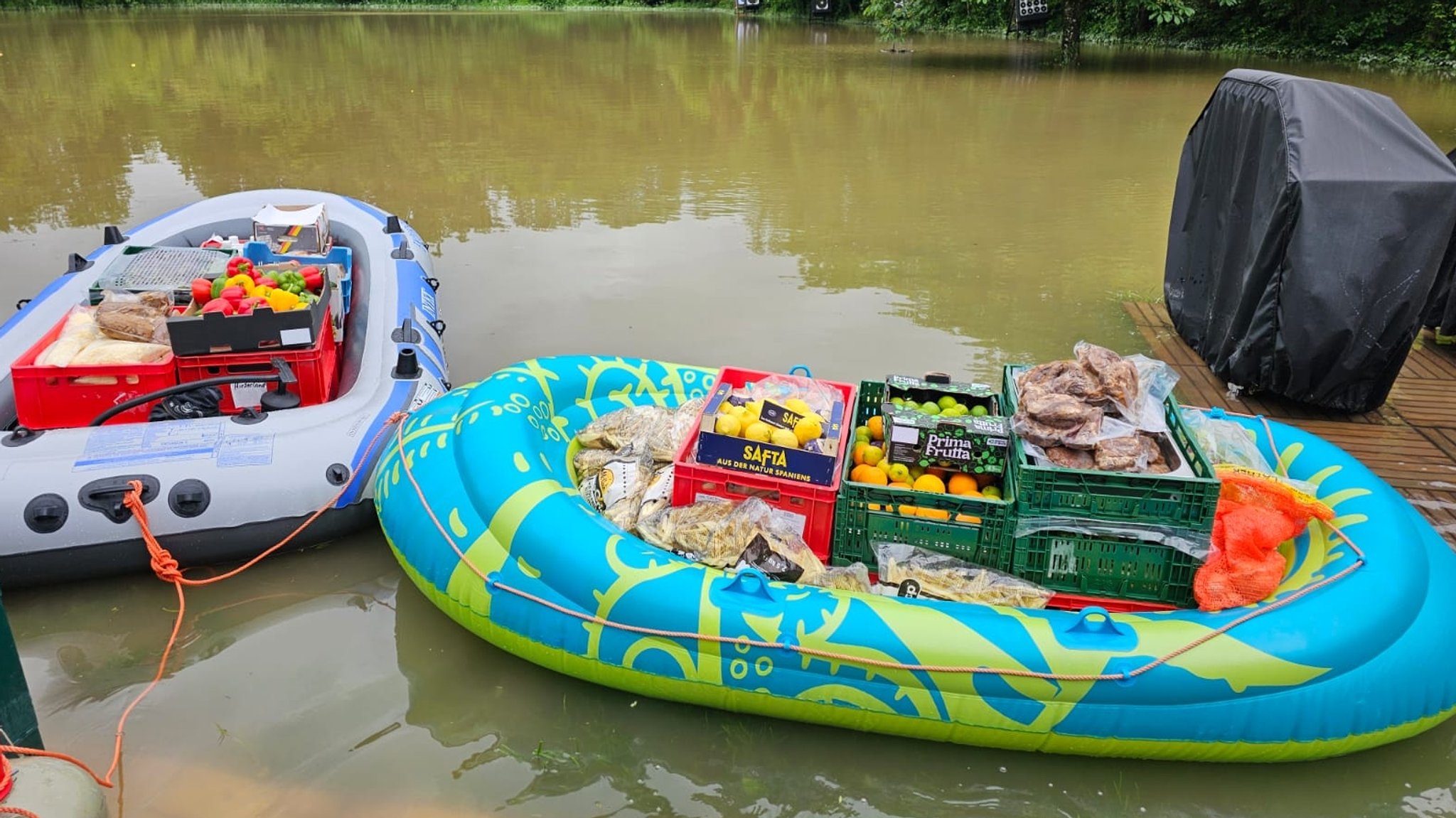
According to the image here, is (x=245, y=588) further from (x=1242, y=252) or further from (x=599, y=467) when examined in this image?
(x=1242, y=252)

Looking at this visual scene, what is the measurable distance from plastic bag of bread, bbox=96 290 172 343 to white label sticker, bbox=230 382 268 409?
41 cm

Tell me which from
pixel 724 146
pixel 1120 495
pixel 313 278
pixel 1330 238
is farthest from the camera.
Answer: pixel 724 146

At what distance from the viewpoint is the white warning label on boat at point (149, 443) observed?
12.5 feet

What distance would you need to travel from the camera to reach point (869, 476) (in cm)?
351

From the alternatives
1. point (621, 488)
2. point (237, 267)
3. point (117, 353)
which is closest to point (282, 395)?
point (117, 353)

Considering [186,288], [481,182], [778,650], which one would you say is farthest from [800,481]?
[481,182]

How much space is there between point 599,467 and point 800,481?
1.01 metres

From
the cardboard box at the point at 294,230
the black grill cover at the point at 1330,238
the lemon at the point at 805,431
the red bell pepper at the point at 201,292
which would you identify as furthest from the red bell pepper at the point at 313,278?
the black grill cover at the point at 1330,238

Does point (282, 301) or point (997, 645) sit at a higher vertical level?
point (282, 301)

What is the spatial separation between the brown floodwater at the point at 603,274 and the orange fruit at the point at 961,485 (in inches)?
33.9

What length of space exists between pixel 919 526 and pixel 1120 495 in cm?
66

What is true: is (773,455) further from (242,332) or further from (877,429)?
(242,332)

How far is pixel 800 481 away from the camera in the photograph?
11.4 feet

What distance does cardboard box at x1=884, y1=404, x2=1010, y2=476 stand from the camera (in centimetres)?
346
